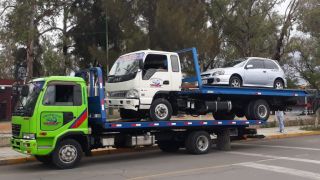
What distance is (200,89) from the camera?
14875 millimetres

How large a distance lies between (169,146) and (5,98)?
19.3m

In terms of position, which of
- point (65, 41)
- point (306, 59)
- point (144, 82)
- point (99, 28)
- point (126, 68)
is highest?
point (99, 28)

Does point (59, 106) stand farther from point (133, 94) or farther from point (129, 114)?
point (129, 114)

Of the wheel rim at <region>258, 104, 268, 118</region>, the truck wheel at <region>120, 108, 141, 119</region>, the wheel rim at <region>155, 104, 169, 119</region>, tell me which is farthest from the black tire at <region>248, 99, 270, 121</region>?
the truck wheel at <region>120, 108, 141, 119</region>

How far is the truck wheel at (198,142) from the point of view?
15203 millimetres

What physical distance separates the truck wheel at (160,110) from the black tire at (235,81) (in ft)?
11.1

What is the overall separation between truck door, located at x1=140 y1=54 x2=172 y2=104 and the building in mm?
19712

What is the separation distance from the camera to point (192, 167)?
40.4 ft

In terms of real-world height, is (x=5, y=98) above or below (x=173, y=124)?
above

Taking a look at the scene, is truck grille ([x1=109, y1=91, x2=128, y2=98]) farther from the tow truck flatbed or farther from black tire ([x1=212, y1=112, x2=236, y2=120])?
black tire ([x1=212, y1=112, x2=236, y2=120])

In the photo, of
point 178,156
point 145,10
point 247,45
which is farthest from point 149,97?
point 247,45

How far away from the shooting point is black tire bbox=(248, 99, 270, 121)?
55.8ft

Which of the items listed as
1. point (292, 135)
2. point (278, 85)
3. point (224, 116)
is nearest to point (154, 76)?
point (224, 116)

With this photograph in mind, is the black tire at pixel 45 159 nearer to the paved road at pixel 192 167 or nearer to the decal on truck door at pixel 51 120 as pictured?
the paved road at pixel 192 167
